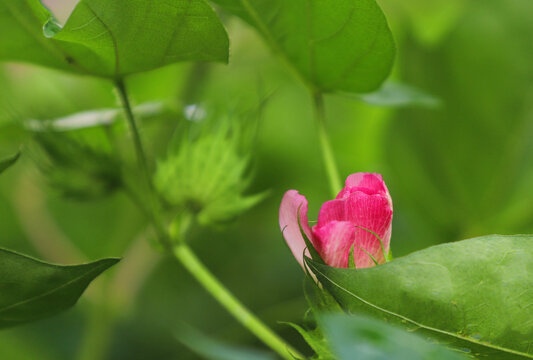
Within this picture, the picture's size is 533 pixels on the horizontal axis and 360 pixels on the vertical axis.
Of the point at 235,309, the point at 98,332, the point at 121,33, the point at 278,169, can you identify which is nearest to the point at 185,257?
the point at 235,309

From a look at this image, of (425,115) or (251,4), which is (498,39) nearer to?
(425,115)

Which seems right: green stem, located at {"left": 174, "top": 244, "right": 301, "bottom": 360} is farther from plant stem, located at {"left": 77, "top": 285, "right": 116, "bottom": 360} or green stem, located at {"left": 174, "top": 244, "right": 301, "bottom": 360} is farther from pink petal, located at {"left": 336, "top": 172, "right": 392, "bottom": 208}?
plant stem, located at {"left": 77, "top": 285, "right": 116, "bottom": 360}

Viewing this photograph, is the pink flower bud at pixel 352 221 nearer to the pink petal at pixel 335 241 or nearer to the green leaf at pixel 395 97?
the pink petal at pixel 335 241

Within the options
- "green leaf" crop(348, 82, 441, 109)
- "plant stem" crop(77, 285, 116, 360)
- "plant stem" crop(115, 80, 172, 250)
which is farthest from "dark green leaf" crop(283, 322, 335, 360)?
"plant stem" crop(77, 285, 116, 360)

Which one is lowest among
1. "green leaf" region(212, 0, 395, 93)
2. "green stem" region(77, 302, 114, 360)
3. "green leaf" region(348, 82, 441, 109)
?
"green stem" region(77, 302, 114, 360)

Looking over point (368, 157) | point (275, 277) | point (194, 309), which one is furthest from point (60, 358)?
point (368, 157)

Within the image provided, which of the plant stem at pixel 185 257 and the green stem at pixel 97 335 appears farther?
the green stem at pixel 97 335

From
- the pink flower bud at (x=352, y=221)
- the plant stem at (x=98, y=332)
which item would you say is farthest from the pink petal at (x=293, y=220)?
the plant stem at (x=98, y=332)
